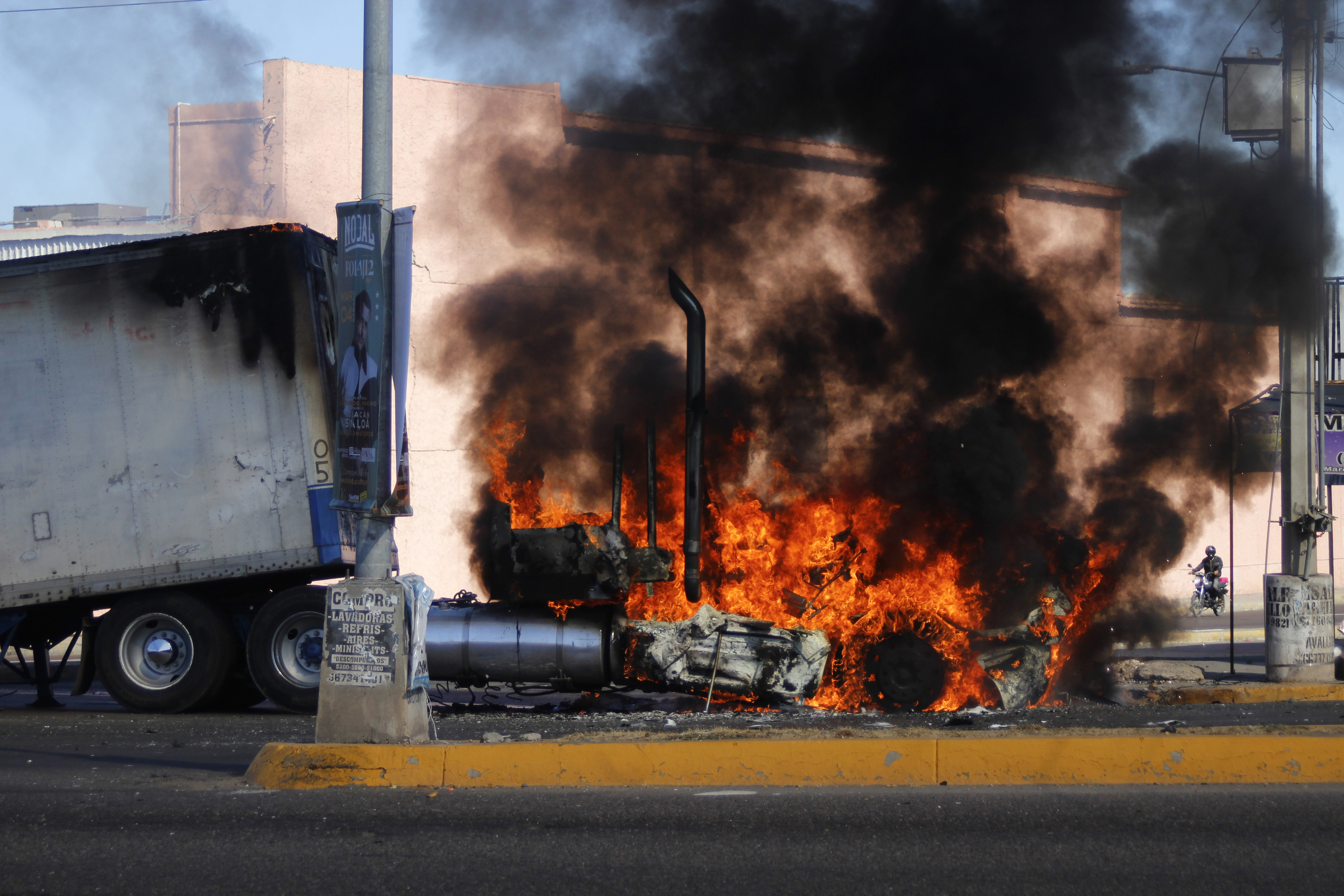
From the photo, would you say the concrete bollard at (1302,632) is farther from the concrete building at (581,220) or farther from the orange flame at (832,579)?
the concrete building at (581,220)

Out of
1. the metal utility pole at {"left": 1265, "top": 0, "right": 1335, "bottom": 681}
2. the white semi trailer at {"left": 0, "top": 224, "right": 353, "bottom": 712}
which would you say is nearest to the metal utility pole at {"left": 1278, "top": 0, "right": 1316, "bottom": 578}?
the metal utility pole at {"left": 1265, "top": 0, "right": 1335, "bottom": 681}

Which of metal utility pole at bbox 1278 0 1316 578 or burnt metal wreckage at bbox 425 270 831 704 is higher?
metal utility pole at bbox 1278 0 1316 578

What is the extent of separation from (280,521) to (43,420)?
2175mm

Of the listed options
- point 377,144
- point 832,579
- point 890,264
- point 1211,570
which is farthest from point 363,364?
point 1211,570

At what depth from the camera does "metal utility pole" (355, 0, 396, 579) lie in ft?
21.0

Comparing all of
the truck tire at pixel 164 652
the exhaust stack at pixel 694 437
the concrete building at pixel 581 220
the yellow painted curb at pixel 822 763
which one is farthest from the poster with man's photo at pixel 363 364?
the concrete building at pixel 581 220

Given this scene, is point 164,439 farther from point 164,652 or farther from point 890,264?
point 890,264

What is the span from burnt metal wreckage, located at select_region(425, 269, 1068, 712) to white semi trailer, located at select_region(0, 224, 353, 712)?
145cm

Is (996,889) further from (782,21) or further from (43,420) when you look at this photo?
(782,21)

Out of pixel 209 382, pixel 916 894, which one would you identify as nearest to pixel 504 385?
pixel 209 382

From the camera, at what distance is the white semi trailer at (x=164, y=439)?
9.34m

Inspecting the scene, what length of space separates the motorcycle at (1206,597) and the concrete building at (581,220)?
0.98 m

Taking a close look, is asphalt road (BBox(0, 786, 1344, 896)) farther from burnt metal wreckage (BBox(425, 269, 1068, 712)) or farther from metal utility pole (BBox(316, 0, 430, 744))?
burnt metal wreckage (BBox(425, 269, 1068, 712))

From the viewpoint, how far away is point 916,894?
13.6 ft
